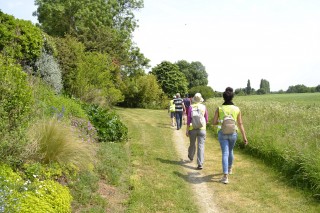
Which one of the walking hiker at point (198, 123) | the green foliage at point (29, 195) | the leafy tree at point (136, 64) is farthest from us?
the leafy tree at point (136, 64)

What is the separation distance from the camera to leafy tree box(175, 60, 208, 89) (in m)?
74.9

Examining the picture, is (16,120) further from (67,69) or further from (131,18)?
(131,18)

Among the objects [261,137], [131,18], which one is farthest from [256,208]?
[131,18]

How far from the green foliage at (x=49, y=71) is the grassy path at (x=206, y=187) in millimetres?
5796

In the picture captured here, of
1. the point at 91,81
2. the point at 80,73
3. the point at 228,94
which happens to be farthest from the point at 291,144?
the point at 91,81

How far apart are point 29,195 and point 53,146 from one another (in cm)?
168

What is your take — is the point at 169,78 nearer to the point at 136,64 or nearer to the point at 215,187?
the point at 136,64

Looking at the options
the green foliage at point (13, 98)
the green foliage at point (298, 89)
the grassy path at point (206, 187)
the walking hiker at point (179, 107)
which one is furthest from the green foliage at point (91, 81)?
the green foliage at point (298, 89)

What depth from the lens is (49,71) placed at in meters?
13.0

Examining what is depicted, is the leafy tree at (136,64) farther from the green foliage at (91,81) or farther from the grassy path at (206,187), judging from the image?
the grassy path at (206,187)

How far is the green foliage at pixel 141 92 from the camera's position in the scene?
1271 inches

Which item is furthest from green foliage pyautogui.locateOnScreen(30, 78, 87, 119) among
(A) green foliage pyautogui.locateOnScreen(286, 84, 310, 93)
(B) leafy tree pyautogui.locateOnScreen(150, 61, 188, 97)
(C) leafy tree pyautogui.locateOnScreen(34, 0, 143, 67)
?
(A) green foliage pyautogui.locateOnScreen(286, 84, 310, 93)

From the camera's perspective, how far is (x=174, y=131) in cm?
1415

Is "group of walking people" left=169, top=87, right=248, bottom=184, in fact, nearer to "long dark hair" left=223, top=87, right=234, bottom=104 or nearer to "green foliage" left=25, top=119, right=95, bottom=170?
"long dark hair" left=223, top=87, right=234, bottom=104
